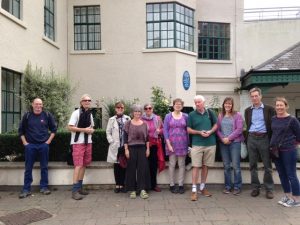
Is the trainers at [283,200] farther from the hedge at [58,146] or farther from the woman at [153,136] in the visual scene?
the hedge at [58,146]

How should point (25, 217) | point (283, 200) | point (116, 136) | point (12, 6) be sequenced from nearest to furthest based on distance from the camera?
point (25, 217) → point (283, 200) → point (116, 136) → point (12, 6)

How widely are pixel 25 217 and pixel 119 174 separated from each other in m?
2.19

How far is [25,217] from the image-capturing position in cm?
640

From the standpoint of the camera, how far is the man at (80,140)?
7555 millimetres

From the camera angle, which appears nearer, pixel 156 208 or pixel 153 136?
pixel 156 208

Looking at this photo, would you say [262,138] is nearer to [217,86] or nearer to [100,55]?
[100,55]

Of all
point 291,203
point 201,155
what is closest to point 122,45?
point 201,155

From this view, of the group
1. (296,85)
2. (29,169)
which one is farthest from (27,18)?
(296,85)

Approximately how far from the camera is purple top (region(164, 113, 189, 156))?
25.2ft

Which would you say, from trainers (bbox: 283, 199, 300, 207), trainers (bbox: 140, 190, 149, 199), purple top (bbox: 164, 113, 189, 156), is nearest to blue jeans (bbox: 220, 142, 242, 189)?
purple top (bbox: 164, 113, 189, 156)

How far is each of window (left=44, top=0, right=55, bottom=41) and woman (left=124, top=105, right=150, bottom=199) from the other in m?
7.34

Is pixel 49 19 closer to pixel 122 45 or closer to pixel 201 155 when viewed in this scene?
pixel 122 45

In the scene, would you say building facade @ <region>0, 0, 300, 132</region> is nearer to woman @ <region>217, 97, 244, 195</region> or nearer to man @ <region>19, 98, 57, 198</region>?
man @ <region>19, 98, 57, 198</region>

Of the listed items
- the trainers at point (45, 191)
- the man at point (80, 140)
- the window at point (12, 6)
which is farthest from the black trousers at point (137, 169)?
the window at point (12, 6)
